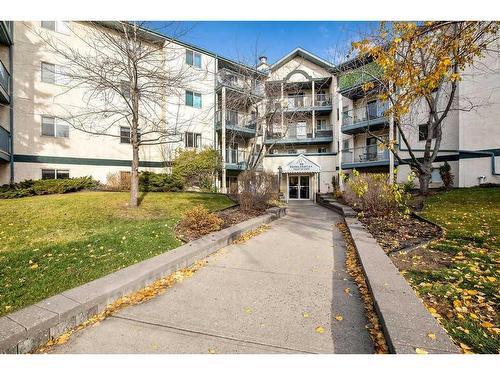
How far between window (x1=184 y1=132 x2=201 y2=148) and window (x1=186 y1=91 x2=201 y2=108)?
2524 mm

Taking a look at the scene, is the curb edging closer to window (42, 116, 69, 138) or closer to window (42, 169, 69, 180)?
window (42, 169, 69, 180)

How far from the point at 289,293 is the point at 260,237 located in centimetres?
378

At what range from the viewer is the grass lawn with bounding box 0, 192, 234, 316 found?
12.7 ft

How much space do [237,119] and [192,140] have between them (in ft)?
15.5

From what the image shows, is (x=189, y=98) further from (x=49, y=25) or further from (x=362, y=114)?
(x=362, y=114)

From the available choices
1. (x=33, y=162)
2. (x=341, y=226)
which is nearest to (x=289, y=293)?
(x=341, y=226)

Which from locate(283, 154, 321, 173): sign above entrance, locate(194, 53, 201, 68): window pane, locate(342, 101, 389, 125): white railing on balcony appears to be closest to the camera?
locate(283, 154, 321, 173): sign above entrance

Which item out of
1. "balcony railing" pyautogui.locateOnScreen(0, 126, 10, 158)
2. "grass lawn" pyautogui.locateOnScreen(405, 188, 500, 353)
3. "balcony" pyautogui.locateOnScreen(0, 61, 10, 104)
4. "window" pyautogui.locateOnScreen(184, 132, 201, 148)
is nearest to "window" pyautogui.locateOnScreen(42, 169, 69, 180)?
"balcony railing" pyautogui.locateOnScreen(0, 126, 10, 158)

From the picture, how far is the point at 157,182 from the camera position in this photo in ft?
55.1

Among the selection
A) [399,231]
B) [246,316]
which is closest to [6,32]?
[246,316]

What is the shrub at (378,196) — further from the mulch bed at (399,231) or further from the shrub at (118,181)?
the shrub at (118,181)

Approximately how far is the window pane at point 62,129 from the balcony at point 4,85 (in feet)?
8.31

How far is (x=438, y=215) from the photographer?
925 centimetres

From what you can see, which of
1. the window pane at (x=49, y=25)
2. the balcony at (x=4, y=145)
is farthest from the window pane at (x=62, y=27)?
the balcony at (x=4, y=145)
